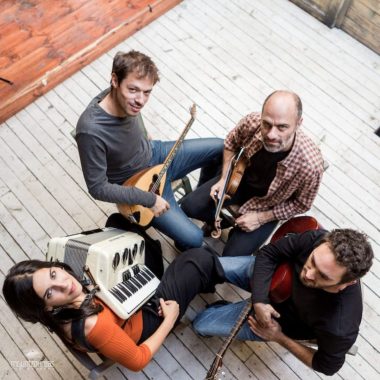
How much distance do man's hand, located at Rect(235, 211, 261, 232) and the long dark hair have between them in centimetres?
104

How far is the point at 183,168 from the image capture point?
109 inches

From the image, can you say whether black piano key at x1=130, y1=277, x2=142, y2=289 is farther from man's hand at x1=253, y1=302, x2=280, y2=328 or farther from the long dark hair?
man's hand at x1=253, y1=302, x2=280, y2=328

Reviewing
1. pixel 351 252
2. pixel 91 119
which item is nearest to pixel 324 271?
pixel 351 252

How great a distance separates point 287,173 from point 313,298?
0.68 meters

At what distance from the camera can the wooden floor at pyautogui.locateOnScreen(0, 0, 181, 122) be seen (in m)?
3.67

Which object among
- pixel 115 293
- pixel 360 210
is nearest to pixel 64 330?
pixel 115 293

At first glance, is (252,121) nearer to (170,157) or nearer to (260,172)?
(260,172)

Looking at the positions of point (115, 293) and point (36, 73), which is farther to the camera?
point (36, 73)

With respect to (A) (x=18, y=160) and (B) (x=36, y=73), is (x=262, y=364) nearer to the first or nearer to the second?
(A) (x=18, y=160)

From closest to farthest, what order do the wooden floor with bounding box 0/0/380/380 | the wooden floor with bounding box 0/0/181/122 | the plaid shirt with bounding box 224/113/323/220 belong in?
the plaid shirt with bounding box 224/113/323/220, the wooden floor with bounding box 0/0/380/380, the wooden floor with bounding box 0/0/181/122

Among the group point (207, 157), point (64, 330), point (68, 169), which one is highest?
point (207, 157)

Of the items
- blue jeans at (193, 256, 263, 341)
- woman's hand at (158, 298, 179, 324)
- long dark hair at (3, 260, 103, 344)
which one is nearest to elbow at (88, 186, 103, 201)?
long dark hair at (3, 260, 103, 344)

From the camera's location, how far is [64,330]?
1849mm

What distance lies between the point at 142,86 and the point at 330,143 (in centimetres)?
191
